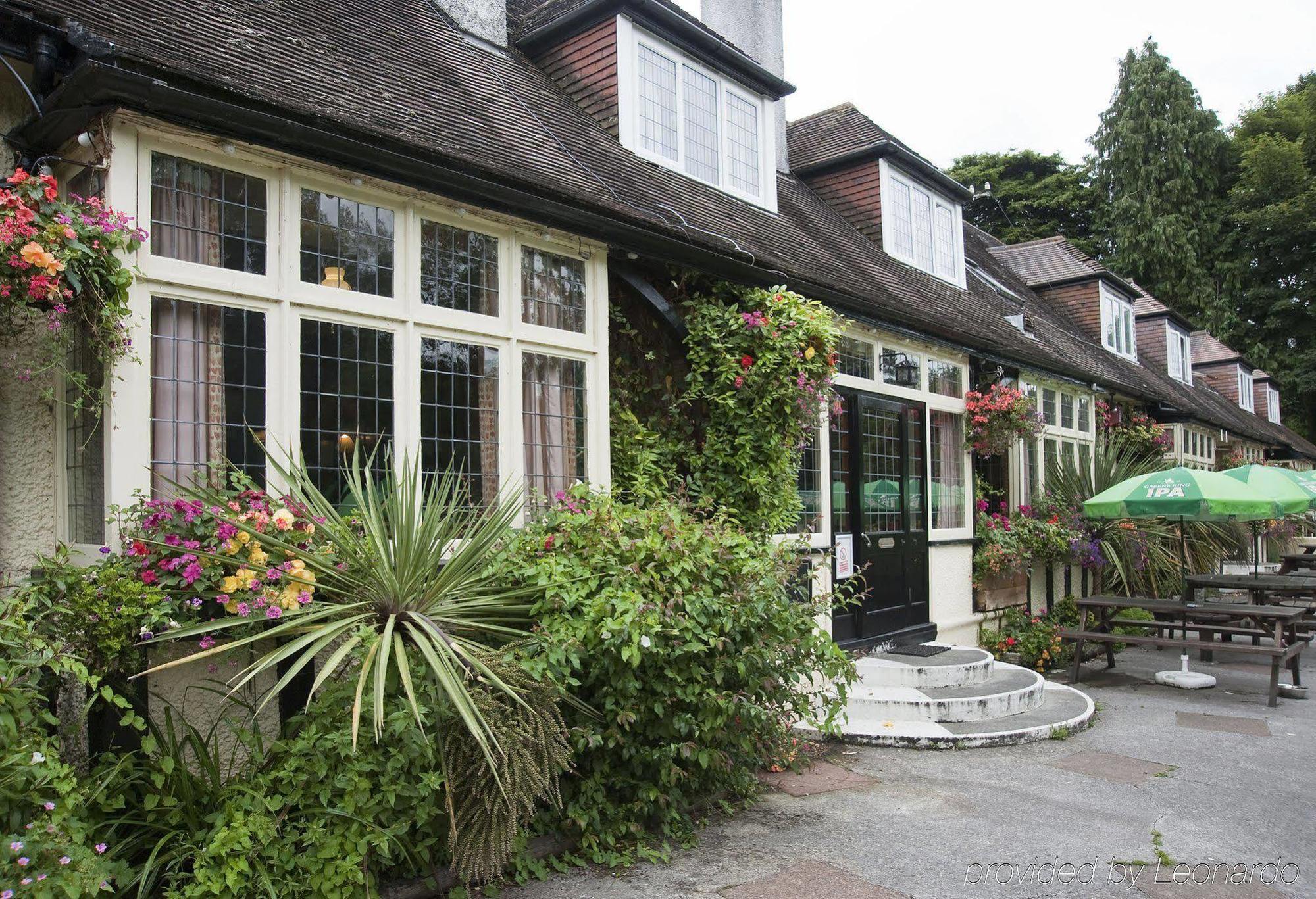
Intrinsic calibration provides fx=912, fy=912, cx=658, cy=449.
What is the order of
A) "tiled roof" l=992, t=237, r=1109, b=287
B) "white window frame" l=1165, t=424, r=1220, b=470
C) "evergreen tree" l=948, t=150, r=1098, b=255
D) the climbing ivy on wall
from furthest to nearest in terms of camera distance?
"evergreen tree" l=948, t=150, r=1098, b=255 → "white window frame" l=1165, t=424, r=1220, b=470 → "tiled roof" l=992, t=237, r=1109, b=287 → the climbing ivy on wall

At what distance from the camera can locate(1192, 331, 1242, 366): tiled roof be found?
30266 millimetres

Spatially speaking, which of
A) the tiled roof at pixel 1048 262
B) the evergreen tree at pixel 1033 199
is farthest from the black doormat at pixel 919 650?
the evergreen tree at pixel 1033 199

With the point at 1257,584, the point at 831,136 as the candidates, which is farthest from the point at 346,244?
the point at 1257,584

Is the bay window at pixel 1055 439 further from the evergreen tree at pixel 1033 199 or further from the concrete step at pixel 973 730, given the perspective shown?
the evergreen tree at pixel 1033 199

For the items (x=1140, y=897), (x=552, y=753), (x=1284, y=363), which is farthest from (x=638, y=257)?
(x=1284, y=363)

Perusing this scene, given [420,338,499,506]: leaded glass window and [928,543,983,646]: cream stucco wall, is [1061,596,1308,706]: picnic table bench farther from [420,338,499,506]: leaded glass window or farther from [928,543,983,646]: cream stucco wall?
[420,338,499,506]: leaded glass window

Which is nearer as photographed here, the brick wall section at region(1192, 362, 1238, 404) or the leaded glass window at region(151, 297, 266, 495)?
the leaded glass window at region(151, 297, 266, 495)

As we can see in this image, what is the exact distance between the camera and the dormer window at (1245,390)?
99.9 feet

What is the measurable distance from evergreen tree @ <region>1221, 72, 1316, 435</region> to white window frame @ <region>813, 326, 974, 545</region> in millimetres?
28272

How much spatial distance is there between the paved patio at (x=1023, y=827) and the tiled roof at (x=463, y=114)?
400cm

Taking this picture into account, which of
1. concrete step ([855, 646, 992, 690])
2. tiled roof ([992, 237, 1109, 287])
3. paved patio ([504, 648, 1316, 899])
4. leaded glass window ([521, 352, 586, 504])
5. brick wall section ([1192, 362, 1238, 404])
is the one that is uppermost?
tiled roof ([992, 237, 1109, 287])

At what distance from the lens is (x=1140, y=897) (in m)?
4.22

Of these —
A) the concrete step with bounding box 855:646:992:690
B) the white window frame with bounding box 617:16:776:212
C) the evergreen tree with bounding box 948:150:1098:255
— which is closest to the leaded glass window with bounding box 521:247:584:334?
the white window frame with bounding box 617:16:776:212

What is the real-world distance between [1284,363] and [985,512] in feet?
101
